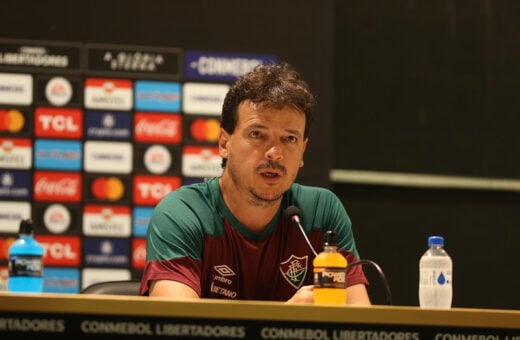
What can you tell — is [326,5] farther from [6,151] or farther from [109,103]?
[6,151]

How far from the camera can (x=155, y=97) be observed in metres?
4.39

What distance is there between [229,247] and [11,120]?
6.51 ft

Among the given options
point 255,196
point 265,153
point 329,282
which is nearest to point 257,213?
point 255,196

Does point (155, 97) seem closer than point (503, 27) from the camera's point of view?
Yes

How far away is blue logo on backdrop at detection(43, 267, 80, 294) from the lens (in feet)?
13.9

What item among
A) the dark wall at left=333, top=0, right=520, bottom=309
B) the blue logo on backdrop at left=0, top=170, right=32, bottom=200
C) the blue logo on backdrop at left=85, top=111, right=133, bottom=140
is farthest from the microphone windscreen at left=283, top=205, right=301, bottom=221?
the dark wall at left=333, top=0, right=520, bottom=309

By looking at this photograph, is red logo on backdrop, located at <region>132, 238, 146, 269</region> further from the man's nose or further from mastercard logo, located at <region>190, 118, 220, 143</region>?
the man's nose

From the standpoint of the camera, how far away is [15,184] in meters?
4.27

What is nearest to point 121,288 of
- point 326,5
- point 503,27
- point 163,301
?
point 163,301

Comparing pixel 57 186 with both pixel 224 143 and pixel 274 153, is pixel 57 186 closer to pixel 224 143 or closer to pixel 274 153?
pixel 224 143

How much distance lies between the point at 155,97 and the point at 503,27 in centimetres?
198

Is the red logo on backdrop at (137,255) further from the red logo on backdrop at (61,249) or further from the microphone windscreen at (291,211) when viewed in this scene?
the microphone windscreen at (291,211)

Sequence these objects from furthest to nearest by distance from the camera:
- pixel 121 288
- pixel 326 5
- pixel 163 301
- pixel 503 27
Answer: pixel 503 27
pixel 326 5
pixel 121 288
pixel 163 301

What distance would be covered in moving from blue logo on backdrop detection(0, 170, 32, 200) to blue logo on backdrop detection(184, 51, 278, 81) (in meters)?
0.93
